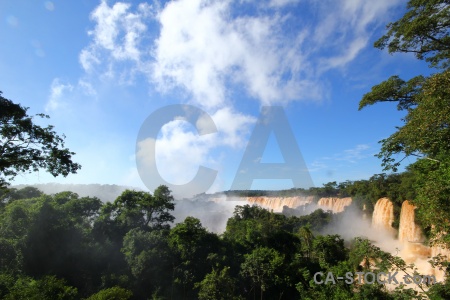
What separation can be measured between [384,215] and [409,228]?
9.04 m

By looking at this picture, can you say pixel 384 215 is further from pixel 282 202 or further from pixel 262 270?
pixel 282 202

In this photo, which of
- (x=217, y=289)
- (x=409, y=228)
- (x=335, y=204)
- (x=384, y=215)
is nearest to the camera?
(x=217, y=289)

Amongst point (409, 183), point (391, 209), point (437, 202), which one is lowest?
point (437, 202)

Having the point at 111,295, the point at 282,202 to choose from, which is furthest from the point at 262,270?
the point at 282,202

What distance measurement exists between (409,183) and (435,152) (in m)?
24.6

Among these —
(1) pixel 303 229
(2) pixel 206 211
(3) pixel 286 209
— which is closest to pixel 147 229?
→ (1) pixel 303 229

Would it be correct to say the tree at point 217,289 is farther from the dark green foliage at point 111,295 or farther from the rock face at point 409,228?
the rock face at point 409,228

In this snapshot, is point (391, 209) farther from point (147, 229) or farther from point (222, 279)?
point (147, 229)

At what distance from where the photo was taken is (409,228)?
906 inches

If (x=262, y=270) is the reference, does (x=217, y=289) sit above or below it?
below

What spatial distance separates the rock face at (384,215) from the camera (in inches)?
1205

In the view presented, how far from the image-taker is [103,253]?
20859 millimetres

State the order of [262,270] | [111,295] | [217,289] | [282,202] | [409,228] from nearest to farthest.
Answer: [111,295] → [217,289] → [262,270] → [409,228] → [282,202]

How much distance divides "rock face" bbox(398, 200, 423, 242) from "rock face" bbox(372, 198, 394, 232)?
683cm
